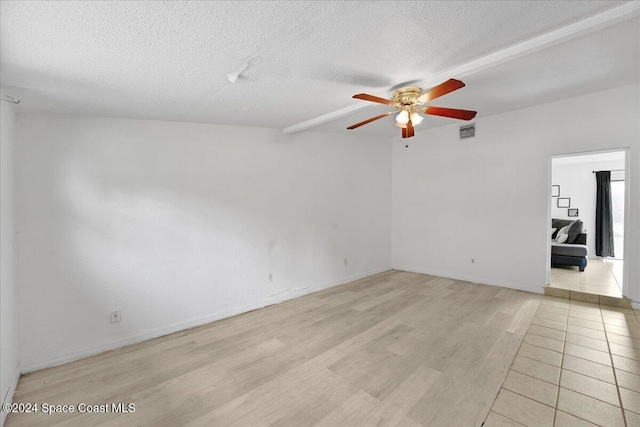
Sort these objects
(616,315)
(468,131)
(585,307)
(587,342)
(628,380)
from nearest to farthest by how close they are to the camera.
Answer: (628,380) → (587,342) → (616,315) → (585,307) → (468,131)

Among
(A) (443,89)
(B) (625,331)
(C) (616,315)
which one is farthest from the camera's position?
(C) (616,315)

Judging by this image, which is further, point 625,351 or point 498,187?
point 498,187

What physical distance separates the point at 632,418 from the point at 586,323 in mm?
1725

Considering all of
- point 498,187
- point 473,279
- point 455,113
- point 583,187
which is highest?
point 455,113

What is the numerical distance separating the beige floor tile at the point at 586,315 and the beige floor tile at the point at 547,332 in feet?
2.17

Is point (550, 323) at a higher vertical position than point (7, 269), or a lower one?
lower

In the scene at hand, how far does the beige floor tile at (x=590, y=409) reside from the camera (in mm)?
1785

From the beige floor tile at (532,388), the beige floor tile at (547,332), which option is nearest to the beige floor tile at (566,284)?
the beige floor tile at (547,332)

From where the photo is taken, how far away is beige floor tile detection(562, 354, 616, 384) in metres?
2.22

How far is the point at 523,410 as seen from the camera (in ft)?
6.19

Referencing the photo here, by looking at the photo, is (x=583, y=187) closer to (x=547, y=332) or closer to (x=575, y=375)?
(x=547, y=332)

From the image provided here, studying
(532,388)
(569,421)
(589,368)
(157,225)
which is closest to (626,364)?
(589,368)

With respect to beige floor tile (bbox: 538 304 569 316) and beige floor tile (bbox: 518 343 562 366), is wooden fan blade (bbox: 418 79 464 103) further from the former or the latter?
beige floor tile (bbox: 538 304 569 316)

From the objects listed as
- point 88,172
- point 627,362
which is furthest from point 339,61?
point 627,362
